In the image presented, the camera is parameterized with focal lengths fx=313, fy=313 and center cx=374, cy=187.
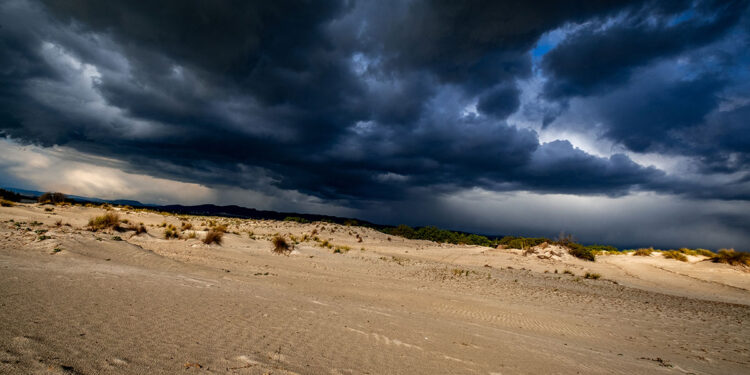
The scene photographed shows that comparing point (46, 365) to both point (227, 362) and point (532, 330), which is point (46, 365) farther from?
point (532, 330)

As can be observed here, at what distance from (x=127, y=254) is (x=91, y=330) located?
10.8 meters

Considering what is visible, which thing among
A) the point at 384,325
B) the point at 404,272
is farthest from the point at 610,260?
the point at 384,325

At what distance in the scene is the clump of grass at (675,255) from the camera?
29691 mm

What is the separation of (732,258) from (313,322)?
3543cm

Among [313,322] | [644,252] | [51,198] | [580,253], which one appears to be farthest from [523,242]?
[51,198]

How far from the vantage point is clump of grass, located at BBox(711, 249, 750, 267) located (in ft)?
78.7

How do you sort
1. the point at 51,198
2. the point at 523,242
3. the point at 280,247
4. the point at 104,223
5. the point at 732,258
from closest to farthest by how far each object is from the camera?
the point at 104,223
the point at 280,247
the point at 732,258
the point at 51,198
the point at 523,242

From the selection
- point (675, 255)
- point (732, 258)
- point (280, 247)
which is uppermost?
point (732, 258)

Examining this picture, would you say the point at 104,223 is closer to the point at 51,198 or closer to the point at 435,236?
the point at 51,198

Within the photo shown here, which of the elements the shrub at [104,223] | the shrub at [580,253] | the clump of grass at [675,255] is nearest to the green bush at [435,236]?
the shrub at [580,253]

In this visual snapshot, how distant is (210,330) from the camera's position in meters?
4.88

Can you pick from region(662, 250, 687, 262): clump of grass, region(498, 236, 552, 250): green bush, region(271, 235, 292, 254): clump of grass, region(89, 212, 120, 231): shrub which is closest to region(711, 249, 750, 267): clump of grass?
region(662, 250, 687, 262): clump of grass

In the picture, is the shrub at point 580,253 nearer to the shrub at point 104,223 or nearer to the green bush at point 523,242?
the green bush at point 523,242

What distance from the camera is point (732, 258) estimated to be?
25.1 m
